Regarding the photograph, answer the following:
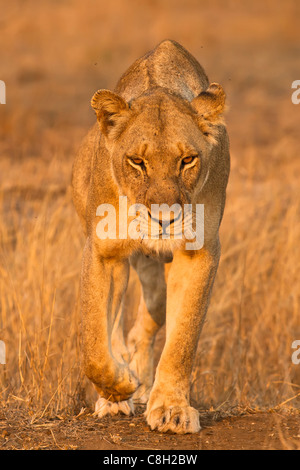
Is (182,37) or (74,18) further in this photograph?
(74,18)

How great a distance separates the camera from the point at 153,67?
4.79 meters

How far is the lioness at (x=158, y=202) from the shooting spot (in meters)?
4.16

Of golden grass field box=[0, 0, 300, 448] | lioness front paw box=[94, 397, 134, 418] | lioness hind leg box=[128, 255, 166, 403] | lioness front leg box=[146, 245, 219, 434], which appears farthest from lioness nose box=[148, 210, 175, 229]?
lioness hind leg box=[128, 255, 166, 403]

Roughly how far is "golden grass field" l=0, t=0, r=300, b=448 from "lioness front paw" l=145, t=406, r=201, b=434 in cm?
50

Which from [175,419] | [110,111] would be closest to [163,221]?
[110,111]

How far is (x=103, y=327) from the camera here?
183 inches

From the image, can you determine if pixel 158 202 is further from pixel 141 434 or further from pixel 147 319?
pixel 147 319

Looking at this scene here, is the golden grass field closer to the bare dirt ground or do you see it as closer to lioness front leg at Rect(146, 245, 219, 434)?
the bare dirt ground

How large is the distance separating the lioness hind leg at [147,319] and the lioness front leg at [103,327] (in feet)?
2.85

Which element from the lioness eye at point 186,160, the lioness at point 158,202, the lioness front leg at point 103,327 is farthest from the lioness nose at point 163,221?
the lioness front leg at point 103,327

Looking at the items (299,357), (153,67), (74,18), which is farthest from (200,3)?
(153,67)

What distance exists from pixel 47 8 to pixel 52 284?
17.3m

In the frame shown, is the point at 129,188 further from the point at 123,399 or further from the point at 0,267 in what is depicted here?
the point at 0,267

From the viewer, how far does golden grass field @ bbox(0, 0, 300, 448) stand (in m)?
5.92
